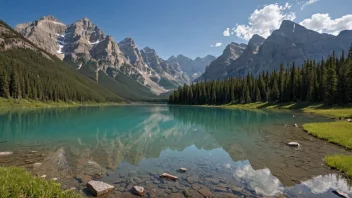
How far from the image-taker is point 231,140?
38438 millimetres

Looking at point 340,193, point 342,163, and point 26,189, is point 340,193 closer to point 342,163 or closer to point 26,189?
point 342,163

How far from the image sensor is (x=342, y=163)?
21922 millimetres

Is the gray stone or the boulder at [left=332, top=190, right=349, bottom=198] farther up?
the boulder at [left=332, top=190, right=349, bottom=198]

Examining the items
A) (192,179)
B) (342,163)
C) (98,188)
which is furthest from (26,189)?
(342,163)

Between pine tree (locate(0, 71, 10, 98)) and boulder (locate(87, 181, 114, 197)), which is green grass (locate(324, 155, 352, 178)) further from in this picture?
pine tree (locate(0, 71, 10, 98))

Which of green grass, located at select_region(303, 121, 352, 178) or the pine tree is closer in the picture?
green grass, located at select_region(303, 121, 352, 178)

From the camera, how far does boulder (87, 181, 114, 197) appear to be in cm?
1578

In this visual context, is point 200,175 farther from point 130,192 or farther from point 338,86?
point 338,86

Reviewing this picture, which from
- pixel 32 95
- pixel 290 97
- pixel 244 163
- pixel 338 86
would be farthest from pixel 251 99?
pixel 32 95

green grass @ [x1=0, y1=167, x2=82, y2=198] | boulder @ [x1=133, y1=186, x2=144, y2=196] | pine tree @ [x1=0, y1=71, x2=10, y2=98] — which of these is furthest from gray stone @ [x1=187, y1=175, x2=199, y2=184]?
pine tree @ [x1=0, y1=71, x2=10, y2=98]

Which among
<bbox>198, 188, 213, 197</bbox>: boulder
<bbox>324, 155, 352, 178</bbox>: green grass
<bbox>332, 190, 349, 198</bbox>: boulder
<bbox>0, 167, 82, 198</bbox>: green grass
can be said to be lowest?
<bbox>198, 188, 213, 197</bbox>: boulder

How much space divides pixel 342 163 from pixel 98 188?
2226cm

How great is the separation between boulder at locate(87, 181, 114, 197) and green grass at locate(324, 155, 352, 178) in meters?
19.9

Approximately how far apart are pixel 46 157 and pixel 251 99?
143m
